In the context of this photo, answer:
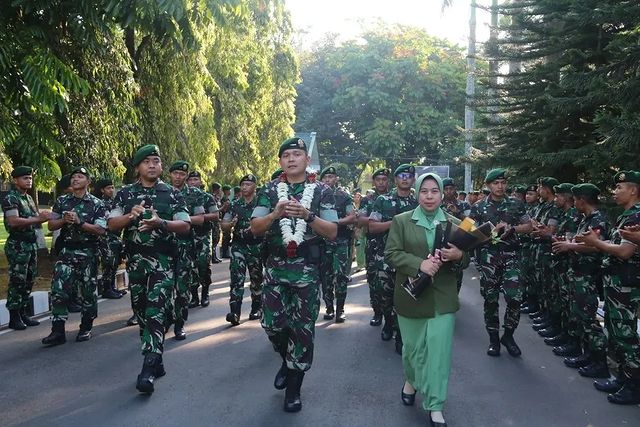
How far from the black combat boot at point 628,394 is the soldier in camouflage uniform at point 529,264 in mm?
3877

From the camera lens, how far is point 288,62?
22391 millimetres

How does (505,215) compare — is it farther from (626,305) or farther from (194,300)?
(194,300)

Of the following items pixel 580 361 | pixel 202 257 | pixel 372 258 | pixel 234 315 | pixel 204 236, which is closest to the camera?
pixel 580 361

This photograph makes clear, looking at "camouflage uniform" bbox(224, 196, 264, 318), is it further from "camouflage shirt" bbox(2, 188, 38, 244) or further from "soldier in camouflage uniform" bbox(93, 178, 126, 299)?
"soldier in camouflage uniform" bbox(93, 178, 126, 299)

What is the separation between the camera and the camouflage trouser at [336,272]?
8914 millimetres

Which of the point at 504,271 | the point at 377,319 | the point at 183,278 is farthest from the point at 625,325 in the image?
the point at 183,278

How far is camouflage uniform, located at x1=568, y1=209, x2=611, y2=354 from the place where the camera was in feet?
20.6

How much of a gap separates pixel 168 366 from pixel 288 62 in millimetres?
17550

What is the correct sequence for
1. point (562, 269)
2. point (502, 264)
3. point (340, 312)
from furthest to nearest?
point (340, 312)
point (562, 269)
point (502, 264)

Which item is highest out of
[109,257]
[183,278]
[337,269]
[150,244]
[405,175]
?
[405,175]

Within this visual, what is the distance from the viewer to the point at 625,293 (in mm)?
5469

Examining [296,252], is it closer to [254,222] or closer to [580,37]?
[254,222]

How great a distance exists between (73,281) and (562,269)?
19.1 feet

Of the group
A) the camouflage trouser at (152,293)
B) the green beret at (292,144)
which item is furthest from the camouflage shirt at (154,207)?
the green beret at (292,144)
